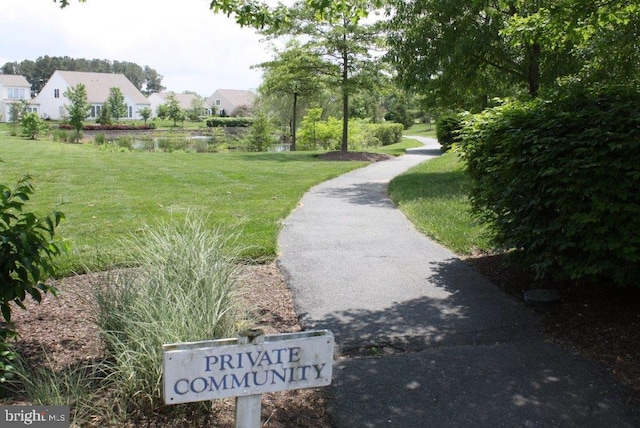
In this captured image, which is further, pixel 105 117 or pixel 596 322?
pixel 105 117

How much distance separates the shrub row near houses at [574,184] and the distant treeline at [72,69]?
4701 inches

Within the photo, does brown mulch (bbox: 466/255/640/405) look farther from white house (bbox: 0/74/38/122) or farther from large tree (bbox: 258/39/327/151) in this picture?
white house (bbox: 0/74/38/122)

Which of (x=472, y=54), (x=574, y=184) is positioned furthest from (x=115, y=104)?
(x=574, y=184)

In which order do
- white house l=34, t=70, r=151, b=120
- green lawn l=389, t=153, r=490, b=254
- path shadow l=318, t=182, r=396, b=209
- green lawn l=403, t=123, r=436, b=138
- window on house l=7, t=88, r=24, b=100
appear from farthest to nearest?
window on house l=7, t=88, r=24, b=100
white house l=34, t=70, r=151, b=120
green lawn l=403, t=123, r=436, b=138
path shadow l=318, t=182, r=396, b=209
green lawn l=389, t=153, r=490, b=254

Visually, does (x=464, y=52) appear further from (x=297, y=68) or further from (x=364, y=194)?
(x=297, y=68)

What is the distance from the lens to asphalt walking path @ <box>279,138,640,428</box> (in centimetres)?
349

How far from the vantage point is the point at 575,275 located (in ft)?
15.1

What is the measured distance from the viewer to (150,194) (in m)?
11.7

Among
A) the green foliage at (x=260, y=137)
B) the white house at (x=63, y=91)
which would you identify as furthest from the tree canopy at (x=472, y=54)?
the white house at (x=63, y=91)

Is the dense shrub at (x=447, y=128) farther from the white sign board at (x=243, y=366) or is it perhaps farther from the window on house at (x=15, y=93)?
the window on house at (x=15, y=93)

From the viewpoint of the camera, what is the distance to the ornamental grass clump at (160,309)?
3.27 meters

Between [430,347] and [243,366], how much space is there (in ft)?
8.19

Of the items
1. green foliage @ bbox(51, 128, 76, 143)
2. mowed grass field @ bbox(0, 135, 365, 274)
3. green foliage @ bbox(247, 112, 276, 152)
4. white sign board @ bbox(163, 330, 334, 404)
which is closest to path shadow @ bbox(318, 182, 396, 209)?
mowed grass field @ bbox(0, 135, 365, 274)

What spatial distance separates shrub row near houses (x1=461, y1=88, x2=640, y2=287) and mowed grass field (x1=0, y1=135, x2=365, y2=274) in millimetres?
2707
